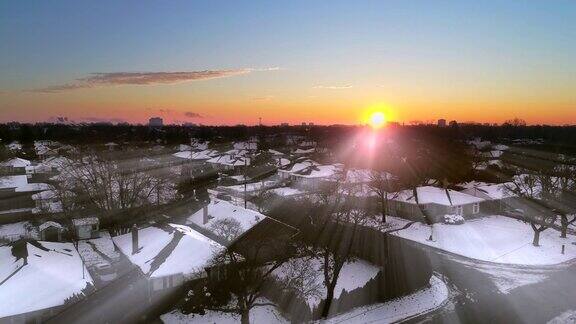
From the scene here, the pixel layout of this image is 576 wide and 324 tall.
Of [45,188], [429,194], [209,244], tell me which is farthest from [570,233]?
[45,188]

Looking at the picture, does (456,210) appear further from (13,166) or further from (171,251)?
(13,166)

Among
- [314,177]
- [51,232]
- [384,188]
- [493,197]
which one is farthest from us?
[314,177]

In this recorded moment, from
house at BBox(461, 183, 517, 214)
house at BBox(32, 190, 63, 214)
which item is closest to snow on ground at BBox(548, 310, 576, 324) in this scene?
house at BBox(461, 183, 517, 214)

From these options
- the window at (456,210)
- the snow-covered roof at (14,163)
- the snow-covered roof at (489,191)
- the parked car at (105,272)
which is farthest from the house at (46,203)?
the snow-covered roof at (489,191)

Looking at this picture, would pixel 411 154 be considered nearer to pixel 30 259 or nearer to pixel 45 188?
pixel 45 188

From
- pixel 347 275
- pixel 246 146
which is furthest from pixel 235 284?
pixel 246 146

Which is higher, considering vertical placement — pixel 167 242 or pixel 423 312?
pixel 167 242
